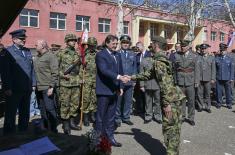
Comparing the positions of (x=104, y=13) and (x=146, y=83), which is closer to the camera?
(x=146, y=83)

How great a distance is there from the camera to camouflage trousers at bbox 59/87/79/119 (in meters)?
8.18

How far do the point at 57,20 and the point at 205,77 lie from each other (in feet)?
83.9

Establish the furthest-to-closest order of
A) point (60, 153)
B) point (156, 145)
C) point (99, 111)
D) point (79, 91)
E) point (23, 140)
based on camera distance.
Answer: point (79, 91), point (156, 145), point (99, 111), point (23, 140), point (60, 153)

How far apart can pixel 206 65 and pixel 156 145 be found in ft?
16.8

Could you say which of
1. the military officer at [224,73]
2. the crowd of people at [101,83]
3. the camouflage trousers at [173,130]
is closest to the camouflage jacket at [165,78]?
the crowd of people at [101,83]

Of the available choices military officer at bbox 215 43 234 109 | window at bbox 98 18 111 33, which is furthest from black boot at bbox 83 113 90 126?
window at bbox 98 18 111 33

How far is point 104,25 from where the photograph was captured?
39.7m

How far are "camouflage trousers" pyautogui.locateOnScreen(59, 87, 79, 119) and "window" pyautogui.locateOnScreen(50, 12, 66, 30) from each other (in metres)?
27.8

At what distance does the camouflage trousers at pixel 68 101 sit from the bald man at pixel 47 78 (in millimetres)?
332

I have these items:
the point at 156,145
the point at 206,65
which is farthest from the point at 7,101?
the point at 206,65

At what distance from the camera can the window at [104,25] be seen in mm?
39375

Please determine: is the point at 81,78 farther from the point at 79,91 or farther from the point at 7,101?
the point at 7,101

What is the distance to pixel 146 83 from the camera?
32.5 ft

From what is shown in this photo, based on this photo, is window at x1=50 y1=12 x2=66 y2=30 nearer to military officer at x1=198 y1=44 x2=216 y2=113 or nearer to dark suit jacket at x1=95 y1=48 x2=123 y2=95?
military officer at x1=198 y1=44 x2=216 y2=113
